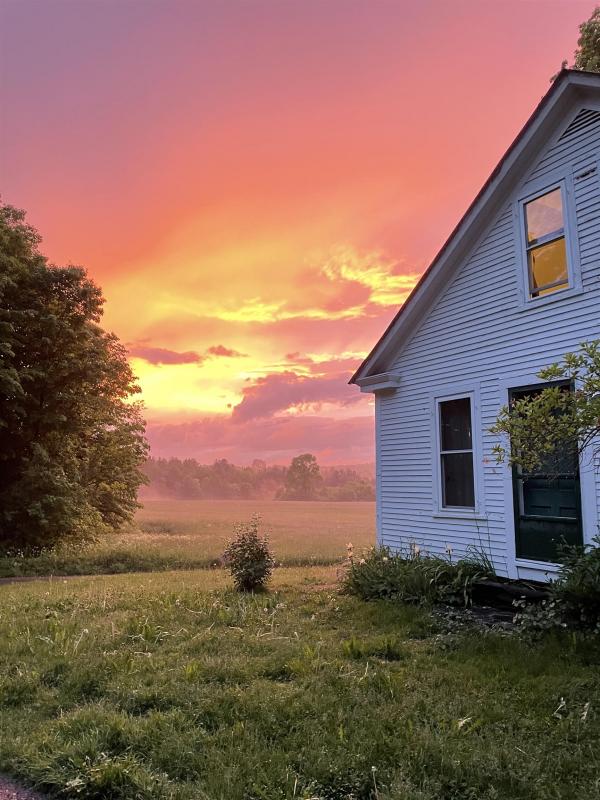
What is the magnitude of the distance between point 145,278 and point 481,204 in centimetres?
987

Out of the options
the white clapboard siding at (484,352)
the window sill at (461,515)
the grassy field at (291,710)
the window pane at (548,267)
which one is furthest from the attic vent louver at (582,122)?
the grassy field at (291,710)

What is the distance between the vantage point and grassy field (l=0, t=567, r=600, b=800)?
358 cm

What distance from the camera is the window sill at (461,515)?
961 cm

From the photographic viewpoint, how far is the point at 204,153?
1288cm

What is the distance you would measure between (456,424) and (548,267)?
129 inches

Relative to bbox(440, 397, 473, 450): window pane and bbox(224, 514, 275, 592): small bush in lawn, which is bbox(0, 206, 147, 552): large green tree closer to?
bbox(224, 514, 275, 592): small bush in lawn

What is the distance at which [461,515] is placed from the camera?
10.0 m

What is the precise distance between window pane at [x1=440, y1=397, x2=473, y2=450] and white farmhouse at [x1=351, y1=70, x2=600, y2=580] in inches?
1.0

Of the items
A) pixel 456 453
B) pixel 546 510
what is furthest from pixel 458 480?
pixel 546 510

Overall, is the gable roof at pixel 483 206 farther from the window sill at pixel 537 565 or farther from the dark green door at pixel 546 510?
the window sill at pixel 537 565

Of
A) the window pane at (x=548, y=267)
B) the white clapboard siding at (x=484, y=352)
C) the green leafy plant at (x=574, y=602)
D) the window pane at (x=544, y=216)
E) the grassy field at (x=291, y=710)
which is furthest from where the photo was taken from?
the window pane at (x=544, y=216)

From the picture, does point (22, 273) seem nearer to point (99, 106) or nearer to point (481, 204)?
point (99, 106)

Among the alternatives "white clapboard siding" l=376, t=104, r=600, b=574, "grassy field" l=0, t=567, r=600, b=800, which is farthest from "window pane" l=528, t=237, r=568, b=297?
"grassy field" l=0, t=567, r=600, b=800

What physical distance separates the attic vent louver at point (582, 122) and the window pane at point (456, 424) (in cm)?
469
